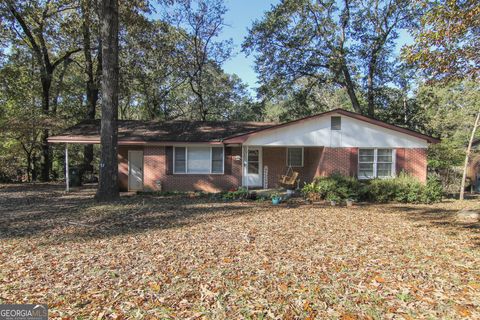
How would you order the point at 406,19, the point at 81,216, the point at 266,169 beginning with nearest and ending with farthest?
the point at 81,216 < the point at 266,169 < the point at 406,19

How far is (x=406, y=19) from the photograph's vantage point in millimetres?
20531

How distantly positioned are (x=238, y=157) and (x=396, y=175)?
24.2 feet

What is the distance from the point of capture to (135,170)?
1434 cm

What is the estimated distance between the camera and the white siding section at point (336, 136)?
42.6ft

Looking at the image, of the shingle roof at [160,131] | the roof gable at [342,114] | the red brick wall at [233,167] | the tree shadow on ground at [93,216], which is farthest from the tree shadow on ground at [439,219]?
the shingle roof at [160,131]

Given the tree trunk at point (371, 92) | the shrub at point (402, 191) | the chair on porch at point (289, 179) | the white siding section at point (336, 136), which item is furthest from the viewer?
the tree trunk at point (371, 92)

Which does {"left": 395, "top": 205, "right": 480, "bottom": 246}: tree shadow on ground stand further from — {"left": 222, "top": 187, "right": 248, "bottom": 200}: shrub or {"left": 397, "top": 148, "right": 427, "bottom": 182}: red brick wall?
{"left": 222, "top": 187, "right": 248, "bottom": 200}: shrub

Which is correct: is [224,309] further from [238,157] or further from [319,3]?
[319,3]

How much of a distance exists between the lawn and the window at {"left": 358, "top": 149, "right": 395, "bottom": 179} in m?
5.68

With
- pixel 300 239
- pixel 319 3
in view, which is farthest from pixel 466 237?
pixel 319 3

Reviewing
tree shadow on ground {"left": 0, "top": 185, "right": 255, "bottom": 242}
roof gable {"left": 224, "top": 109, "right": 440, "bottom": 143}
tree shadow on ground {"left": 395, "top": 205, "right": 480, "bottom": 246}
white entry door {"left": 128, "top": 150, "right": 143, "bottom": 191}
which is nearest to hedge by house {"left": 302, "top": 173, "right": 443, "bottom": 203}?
tree shadow on ground {"left": 395, "top": 205, "right": 480, "bottom": 246}

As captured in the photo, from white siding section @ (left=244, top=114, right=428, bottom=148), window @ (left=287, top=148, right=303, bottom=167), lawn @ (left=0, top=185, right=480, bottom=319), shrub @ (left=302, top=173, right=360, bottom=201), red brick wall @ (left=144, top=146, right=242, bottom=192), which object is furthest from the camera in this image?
window @ (left=287, top=148, right=303, bottom=167)

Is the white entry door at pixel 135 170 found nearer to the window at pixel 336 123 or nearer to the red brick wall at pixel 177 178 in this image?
the red brick wall at pixel 177 178

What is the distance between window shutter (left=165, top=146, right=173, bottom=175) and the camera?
1388 centimetres
